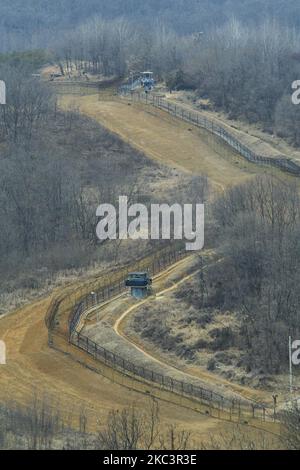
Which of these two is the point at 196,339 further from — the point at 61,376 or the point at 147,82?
the point at 147,82

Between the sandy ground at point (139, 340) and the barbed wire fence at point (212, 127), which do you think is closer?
the sandy ground at point (139, 340)

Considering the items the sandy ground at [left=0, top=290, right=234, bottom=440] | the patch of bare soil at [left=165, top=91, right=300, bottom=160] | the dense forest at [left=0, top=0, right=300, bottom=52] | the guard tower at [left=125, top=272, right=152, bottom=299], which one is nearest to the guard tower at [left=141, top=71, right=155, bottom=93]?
the patch of bare soil at [left=165, top=91, right=300, bottom=160]

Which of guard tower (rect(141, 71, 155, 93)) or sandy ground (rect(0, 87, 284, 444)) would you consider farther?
guard tower (rect(141, 71, 155, 93))

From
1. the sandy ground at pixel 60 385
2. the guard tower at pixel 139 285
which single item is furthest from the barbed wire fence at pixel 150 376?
the sandy ground at pixel 60 385

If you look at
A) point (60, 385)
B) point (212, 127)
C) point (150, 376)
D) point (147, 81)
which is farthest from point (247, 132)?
point (60, 385)

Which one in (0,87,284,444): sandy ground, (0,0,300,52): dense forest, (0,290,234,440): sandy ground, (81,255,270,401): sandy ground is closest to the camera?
(0,290,234,440): sandy ground

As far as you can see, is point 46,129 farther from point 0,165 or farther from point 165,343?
Answer: point 165,343

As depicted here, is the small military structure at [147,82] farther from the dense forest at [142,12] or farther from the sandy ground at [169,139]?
the dense forest at [142,12]

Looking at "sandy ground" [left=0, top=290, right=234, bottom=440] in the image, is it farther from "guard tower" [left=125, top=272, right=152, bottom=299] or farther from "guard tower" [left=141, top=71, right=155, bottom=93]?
"guard tower" [left=141, top=71, right=155, bottom=93]
